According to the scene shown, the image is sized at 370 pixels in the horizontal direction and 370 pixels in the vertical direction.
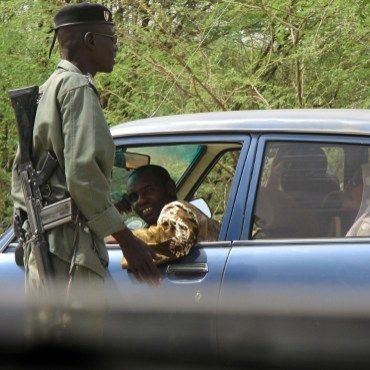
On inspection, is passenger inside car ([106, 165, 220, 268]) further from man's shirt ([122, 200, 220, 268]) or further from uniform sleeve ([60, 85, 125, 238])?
uniform sleeve ([60, 85, 125, 238])

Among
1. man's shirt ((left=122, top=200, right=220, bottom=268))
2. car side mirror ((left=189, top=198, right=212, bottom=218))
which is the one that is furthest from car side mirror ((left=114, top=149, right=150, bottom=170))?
car side mirror ((left=189, top=198, right=212, bottom=218))

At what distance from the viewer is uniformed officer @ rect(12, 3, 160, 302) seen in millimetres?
3543

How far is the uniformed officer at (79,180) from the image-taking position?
354 cm

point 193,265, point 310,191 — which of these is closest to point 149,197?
point 193,265

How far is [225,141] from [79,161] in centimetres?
84

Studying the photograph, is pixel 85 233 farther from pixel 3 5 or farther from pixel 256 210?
pixel 3 5

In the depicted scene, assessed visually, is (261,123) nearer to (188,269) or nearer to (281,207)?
(281,207)

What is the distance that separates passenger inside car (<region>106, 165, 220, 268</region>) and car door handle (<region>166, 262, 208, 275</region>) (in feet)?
0.13

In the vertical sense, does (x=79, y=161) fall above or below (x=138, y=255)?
above

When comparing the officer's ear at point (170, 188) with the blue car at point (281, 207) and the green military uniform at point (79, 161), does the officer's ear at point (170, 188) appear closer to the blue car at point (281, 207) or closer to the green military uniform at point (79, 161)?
the blue car at point (281, 207)

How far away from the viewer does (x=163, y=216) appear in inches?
167

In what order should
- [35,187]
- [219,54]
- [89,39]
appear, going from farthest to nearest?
[219,54], [89,39], [35,187]

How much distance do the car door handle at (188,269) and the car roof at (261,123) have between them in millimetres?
530

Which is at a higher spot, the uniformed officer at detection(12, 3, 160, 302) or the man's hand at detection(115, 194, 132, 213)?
the uniformed officer at detection(12, 3, 160, 302)
